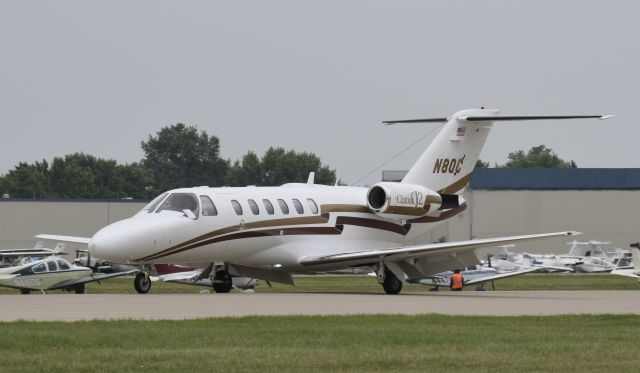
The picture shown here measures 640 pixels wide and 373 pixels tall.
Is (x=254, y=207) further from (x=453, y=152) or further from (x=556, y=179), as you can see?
(x=556, y=179)

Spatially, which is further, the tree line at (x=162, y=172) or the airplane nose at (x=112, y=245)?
the tree line at (x=162, y=172)

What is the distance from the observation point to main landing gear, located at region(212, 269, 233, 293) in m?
34.9

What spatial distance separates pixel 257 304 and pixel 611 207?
230 feet

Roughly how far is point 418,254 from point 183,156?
125m

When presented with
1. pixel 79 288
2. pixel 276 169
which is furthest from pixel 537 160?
pixel 79 288

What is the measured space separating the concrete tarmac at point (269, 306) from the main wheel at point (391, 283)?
4.24 metres

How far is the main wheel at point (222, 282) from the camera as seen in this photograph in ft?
114

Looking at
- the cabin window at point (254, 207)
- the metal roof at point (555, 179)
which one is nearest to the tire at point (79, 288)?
the cabin window at point (254, 207)

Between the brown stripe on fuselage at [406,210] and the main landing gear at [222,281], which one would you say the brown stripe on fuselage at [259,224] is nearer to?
the main landing gear at [222,281]

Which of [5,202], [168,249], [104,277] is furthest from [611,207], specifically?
[168,249]

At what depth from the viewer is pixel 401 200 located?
3659cm

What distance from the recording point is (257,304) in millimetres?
26688

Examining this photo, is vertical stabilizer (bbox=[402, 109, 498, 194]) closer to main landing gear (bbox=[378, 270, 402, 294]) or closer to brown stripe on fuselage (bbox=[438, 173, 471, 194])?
brown stripe on fuselage (bbox=[438, 173, 471, 194])

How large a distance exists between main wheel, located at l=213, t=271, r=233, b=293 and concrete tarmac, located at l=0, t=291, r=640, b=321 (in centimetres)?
427
